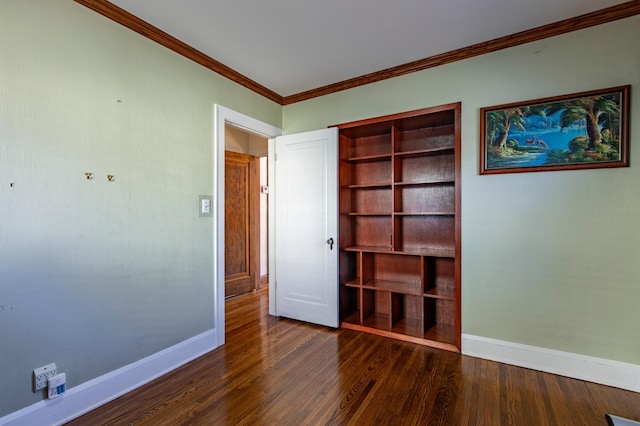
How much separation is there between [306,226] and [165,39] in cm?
203

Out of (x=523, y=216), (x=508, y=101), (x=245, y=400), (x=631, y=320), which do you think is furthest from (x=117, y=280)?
(x=631, y=320)

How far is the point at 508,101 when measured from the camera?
229 cm

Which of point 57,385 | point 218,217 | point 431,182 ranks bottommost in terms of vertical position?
point 57,385

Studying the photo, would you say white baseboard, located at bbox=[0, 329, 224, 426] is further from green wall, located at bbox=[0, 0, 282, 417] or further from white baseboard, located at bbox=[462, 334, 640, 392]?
white baseboard, located at bbox=[462, 334, 640, 392]

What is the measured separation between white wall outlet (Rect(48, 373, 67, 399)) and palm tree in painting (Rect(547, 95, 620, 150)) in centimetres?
366

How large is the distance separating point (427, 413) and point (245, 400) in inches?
44.6

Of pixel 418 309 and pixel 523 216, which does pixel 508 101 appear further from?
pixel 418 309

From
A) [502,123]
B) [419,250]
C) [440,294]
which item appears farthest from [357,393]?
[502,123]

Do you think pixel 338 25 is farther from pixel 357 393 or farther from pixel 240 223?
pixel 240 223

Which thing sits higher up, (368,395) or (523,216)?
(523,216)

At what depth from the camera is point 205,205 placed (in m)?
2.55

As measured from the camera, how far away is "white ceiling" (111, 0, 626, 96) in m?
1.92

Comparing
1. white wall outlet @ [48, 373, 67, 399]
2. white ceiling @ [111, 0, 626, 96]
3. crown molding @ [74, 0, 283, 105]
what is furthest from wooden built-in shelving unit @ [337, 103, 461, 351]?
white wall outlet @ [48, 373, 67, 399]

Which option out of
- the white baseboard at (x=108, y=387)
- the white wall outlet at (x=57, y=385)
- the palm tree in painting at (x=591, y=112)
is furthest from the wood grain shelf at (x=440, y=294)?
the white wall outlet at (x=57, y=385)
